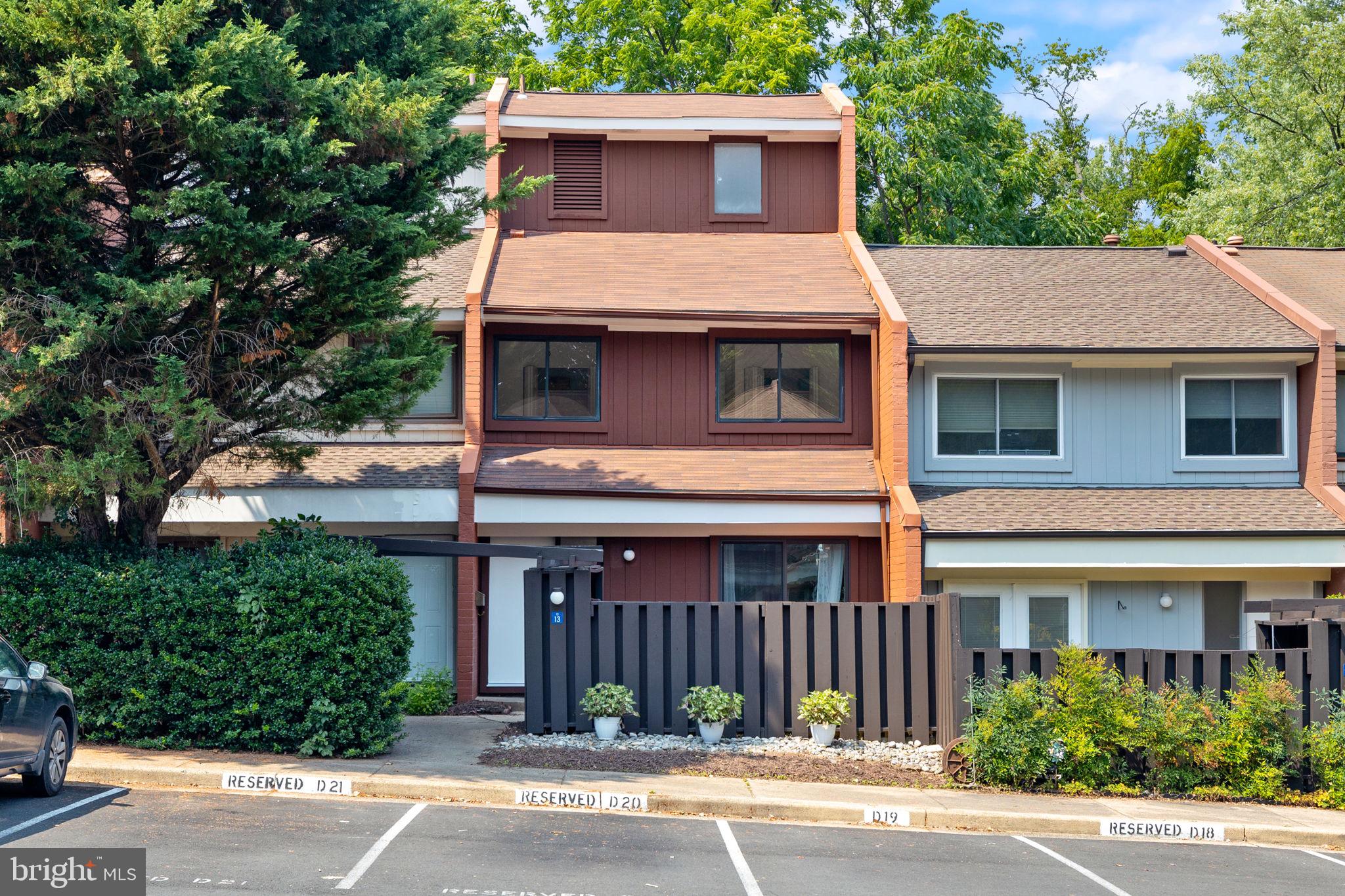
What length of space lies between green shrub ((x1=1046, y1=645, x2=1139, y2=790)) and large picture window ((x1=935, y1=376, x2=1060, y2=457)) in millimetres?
7320

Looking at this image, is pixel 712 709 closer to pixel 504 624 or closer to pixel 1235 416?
pixel 504 624

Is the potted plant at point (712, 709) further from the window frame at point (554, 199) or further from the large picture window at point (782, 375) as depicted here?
the window frame at point (554, 199)

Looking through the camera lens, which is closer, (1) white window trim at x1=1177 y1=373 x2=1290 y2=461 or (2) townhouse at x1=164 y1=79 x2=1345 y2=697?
(2) townhouse at x1=164 y1=79 x2=1345 y2=697

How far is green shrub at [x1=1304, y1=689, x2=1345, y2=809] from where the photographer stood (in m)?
13.0

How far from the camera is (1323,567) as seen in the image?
1861cm

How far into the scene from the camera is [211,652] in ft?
42.7

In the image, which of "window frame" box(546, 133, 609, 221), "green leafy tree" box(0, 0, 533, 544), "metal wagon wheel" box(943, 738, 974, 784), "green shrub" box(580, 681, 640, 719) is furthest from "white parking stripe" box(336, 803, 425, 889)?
"window frame" box(546, 133, 609, 221)

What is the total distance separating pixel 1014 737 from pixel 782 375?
8.41 m

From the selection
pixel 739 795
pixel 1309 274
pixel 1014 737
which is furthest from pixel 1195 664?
pixel 1309 274

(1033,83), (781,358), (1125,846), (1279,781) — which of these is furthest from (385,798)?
(1033,83)

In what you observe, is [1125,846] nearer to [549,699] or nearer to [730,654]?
[730,654]

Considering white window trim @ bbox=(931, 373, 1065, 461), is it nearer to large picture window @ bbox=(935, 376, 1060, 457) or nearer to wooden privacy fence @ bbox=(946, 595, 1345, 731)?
large picture window @ bbox=(935, 376, 1060, 457)

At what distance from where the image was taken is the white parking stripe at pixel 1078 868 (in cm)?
961

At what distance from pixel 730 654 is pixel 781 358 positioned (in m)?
6.66
